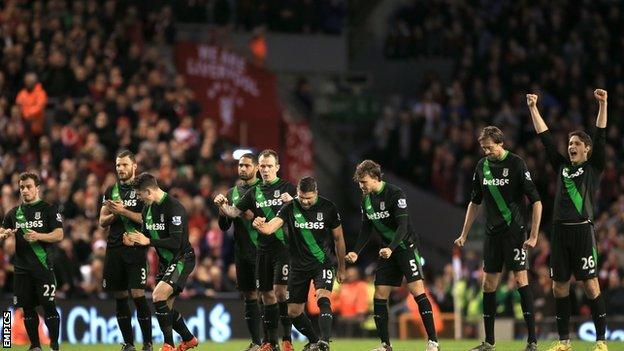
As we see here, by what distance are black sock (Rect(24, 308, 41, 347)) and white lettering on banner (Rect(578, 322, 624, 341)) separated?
10.4m

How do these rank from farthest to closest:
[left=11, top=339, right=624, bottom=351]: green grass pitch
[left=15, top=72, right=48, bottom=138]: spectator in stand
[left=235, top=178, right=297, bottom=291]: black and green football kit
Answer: [left=15, top=72, right=48, bottom=138]: spectator in stand, [left=11, top=339, right=624, bottom=351]: green grass pitch, [left=235, top=178, right=297, bottom=291]: black and green football kit

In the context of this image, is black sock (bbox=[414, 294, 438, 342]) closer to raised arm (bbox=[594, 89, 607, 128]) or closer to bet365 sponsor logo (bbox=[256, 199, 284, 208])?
bet365 sponsor logo (bbox=[256, 199, 284, 208])

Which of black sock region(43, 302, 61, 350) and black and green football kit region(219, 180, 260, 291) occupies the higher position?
black and green football kit region(219, 180, 260, 291)

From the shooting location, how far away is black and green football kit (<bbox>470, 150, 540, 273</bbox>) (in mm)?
17047

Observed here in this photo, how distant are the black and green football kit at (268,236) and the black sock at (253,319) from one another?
2.11 ft

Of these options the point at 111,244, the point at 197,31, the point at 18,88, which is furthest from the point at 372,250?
the point at 111,244

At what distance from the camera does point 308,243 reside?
56.5 ft

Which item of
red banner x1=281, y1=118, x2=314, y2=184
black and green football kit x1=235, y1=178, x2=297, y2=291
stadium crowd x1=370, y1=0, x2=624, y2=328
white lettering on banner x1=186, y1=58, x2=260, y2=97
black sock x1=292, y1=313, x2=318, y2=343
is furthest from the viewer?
stadium crowd x1=370, y1=0, x2=624, y2=328

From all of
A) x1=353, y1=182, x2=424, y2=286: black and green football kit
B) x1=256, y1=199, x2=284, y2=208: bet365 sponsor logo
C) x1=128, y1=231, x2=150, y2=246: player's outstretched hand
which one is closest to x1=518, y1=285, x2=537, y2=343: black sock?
x1=353, y1=182, x2=424, y2=286: black and green football kit

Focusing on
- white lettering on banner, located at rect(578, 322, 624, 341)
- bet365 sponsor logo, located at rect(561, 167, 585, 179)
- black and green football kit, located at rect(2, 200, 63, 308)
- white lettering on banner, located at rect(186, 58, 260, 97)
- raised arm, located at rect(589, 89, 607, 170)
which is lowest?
white lettering on banner, located at rect(578, 322, 624, 341)

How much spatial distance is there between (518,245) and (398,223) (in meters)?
1.46

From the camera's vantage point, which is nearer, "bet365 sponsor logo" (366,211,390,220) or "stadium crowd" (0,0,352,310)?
"bet365 sponsor logo" (366,211,390,220)

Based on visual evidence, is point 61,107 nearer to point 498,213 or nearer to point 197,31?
point 197,31

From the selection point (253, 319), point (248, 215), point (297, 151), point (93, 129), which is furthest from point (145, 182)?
point (297, 151)
